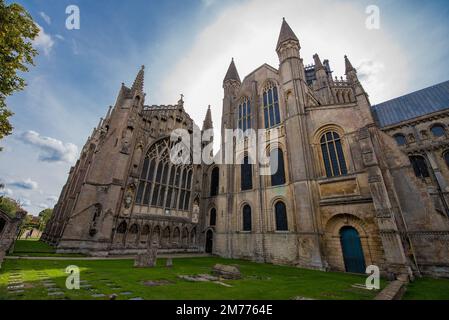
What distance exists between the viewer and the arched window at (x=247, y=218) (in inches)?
834

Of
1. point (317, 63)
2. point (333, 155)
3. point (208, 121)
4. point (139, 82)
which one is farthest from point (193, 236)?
point (317, 63)

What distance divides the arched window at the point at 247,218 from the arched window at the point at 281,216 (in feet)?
10.9

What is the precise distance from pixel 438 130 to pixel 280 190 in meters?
14.8

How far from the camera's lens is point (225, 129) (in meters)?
26.8

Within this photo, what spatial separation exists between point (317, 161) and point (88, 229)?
70.0ft

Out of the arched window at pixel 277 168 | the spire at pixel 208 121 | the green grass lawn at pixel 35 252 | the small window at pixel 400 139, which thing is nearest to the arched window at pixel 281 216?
the arched window at pixel 277 168

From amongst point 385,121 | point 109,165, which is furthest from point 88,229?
point 385,121

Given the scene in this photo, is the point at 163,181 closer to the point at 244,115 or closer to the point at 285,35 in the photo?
the point at 244,115

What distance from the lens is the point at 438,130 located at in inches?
677

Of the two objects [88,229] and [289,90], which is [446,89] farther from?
[88,229]

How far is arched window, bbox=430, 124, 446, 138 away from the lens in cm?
1686

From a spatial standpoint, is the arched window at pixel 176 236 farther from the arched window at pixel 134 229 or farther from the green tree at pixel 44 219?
the green tree at pixel 44 219

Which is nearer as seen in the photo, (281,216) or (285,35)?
(281,216)
